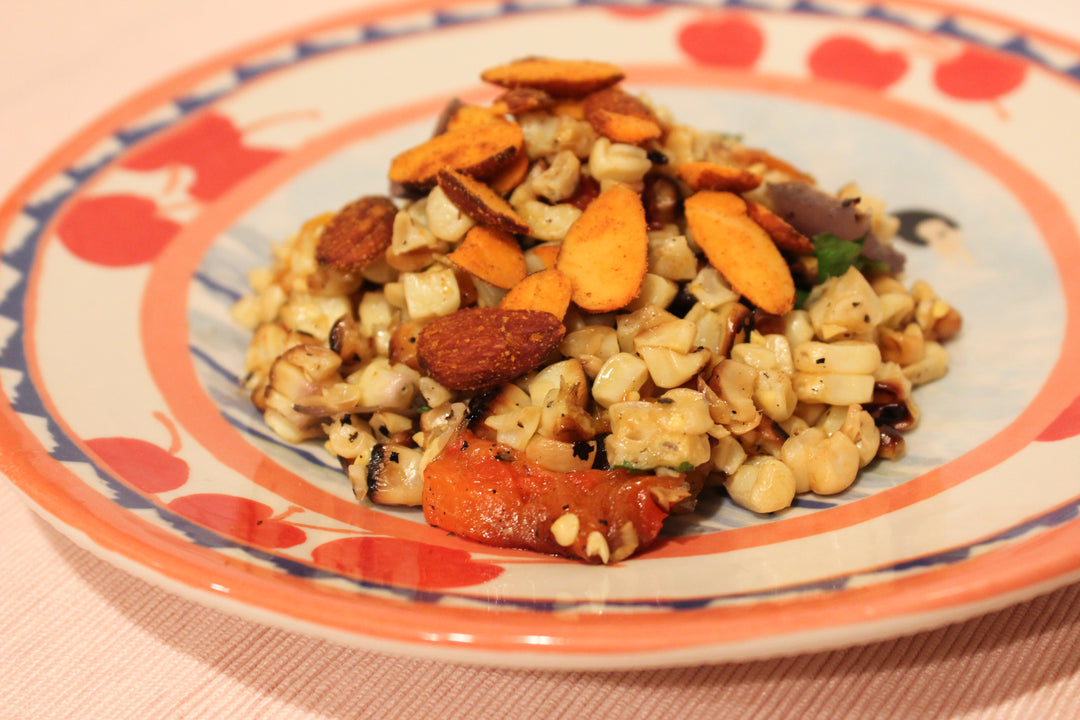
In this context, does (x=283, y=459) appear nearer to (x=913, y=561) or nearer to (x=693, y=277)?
(x=693, y=277)

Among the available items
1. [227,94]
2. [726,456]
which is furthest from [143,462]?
[227,94]

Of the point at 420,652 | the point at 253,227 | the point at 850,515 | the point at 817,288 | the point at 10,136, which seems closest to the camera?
the point at 420,652

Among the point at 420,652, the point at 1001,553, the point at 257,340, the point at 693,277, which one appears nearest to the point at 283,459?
the point at 257,340

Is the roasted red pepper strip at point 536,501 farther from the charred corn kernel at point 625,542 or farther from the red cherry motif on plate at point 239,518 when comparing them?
the red cherry motif on plate at point 239,518

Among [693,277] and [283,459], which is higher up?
[693,277]

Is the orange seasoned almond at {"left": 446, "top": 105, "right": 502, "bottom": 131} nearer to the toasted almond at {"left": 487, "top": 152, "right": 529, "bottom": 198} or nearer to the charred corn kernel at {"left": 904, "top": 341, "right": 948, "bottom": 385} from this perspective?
the toasted almond at {"left": 487, "top": 152, "right": 529, "bottom": 198}

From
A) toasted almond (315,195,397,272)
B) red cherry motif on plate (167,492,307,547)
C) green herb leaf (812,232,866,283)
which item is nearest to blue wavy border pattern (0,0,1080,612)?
red cherry motif on plate (167,492,307,547)

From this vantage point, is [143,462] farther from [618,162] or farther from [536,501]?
[618,162]
